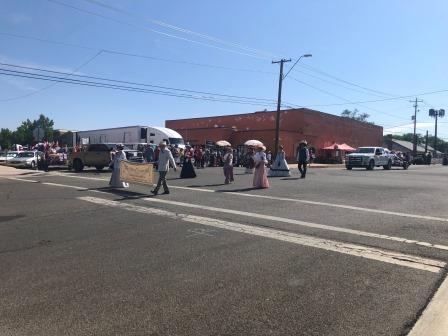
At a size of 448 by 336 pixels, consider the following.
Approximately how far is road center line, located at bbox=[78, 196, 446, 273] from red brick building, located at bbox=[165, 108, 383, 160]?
41.1 meters

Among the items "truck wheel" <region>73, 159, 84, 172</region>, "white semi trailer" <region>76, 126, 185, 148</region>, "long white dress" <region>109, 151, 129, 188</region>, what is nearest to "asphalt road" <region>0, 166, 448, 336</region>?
"long white dress" <region>109, 151, 129, 188</region>

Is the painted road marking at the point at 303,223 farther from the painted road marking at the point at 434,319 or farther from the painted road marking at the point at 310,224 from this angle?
the painted road marking at the point at 434,319

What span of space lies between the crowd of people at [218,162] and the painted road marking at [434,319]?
1022 centimetres

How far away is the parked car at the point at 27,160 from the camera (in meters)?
32.0

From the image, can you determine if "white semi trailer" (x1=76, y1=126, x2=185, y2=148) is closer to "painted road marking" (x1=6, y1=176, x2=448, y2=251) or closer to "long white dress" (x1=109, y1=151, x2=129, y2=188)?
"long white dress" (x1=109, y1=151, x2=129, y2=188)

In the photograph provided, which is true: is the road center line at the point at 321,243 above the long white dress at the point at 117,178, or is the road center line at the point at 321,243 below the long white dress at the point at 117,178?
below

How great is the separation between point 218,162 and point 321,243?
1126 inches

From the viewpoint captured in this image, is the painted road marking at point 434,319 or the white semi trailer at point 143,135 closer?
the painted road marking at point 434,319

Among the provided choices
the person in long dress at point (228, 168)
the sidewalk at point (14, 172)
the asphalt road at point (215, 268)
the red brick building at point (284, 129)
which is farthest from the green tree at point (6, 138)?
the asphalt road at point (215, 268)

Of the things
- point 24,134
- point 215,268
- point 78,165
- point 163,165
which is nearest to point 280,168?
point 163,165

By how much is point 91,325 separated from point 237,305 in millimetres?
1476

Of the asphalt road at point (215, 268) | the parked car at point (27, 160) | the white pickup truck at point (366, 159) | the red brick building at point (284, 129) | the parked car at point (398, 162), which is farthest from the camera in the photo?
the red brick building at point (284, 129)

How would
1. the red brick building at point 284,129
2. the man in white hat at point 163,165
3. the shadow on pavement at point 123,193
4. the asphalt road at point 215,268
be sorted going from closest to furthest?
the asphalt road at point 215,268
the shadow on pavement at point 123,193
the man in white hat at point 163,165
the red brick building at point 284,129

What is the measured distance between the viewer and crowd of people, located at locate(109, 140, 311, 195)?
14711 mm
